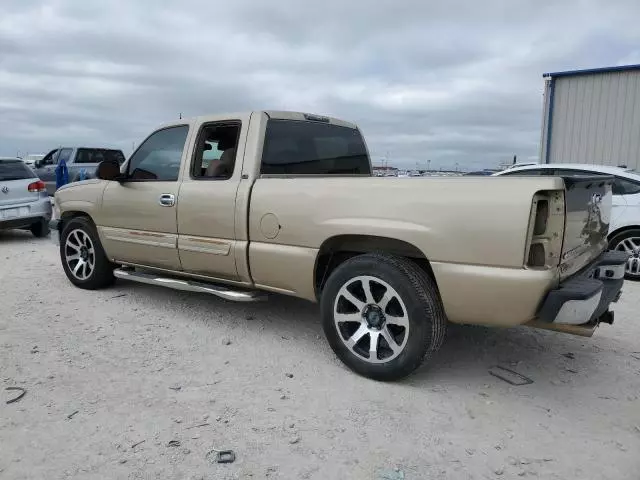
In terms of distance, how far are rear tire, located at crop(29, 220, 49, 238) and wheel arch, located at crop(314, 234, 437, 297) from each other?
7924 millimetres

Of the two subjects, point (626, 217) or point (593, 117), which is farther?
point (593, 117)

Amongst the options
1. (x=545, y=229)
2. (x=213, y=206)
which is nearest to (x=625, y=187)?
(x=545, y=229)

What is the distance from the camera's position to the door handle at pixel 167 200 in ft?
15.0

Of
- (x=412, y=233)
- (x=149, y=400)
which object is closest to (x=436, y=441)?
(x=412, y=233)

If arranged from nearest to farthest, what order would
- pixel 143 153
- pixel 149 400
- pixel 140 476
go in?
pixel 140 476
pixel 149 400
pixel 143 153

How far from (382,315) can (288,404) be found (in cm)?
84

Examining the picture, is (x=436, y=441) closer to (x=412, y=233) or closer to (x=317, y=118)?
(x=412, y=233)

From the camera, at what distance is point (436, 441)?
2.77m

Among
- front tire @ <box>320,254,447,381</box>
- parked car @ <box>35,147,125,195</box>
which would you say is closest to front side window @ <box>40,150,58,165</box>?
parked car @ <box>35,147,125,195</box>

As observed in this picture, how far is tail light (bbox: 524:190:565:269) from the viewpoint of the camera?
113 inches

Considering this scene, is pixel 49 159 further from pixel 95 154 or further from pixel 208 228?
pixel 208 228

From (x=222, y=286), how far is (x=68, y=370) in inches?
54.9

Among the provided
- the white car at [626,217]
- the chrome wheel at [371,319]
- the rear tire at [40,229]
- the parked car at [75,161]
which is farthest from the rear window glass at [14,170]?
the white car at [626,217]

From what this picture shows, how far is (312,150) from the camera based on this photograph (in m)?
4.66
